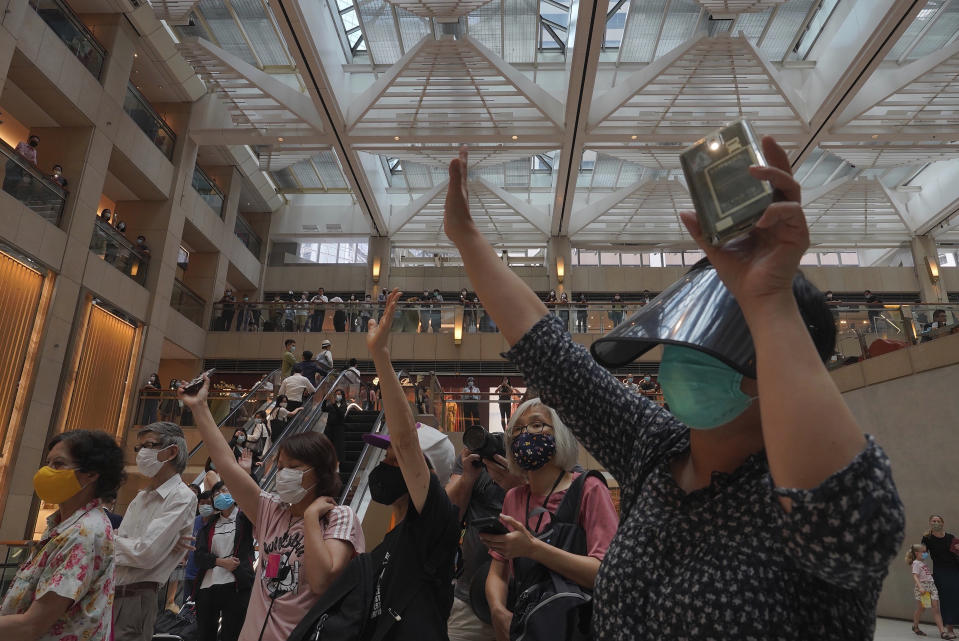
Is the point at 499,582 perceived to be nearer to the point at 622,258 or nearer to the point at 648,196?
the point at 648,196

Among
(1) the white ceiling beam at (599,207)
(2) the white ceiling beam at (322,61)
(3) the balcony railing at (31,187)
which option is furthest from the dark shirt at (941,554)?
(1) the white ceiling beam at (599,207)

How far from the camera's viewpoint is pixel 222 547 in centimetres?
454

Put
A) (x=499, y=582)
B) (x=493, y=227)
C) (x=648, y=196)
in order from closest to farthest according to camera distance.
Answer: (x=499, y=582), (x=648, y=196), (x=493, y=227)

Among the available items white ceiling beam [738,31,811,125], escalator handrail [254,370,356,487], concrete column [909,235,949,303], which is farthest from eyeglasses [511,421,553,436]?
concrete column [909,235,949,303]

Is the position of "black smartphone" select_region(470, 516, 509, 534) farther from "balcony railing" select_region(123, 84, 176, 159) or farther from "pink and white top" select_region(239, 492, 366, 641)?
"balcony railing" select_region(123, 84, 176, 159)

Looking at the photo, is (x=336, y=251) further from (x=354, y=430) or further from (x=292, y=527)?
(x=292, y=527)

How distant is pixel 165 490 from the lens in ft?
10.3

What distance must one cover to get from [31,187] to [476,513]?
12962 mm

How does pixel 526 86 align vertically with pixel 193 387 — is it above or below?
above

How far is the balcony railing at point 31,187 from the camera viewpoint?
1126 centimetres

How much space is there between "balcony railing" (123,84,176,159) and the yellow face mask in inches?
626

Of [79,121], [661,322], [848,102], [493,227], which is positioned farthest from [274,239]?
[661,322]

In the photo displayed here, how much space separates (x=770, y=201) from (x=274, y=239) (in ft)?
87.0

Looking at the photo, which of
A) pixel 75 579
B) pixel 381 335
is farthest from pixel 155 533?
pixel 381 335
